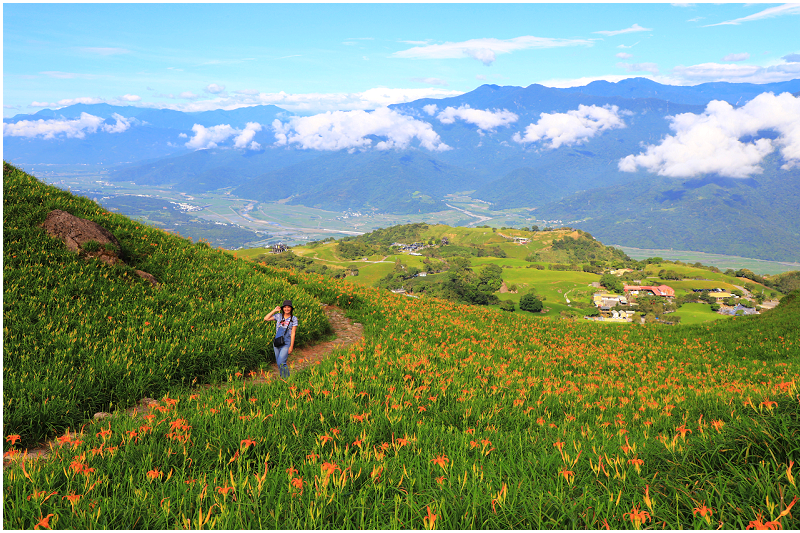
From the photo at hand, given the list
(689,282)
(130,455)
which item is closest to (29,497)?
Answer: (130,455)

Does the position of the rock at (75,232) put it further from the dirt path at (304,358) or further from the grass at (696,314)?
the grass at (696,314)

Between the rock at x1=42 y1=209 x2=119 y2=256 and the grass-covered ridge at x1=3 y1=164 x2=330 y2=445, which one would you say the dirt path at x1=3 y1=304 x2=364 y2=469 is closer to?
A: the grass-covered ridge at x1=3 y1=164 x2=330 y2=445

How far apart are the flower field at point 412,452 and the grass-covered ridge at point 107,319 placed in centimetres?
12

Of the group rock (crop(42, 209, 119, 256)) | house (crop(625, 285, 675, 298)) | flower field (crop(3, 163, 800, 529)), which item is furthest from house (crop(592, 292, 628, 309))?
rock (crop(42, 209, 119, 256))

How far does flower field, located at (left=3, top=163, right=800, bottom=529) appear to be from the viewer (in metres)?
2.89

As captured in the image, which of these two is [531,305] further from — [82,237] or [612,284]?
[82,237]

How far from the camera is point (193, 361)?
6.99 meters

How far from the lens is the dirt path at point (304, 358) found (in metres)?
4.71

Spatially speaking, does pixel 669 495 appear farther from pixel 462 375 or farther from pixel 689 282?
pixel 689 282

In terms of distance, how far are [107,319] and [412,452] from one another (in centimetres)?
666

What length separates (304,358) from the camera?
8.83m

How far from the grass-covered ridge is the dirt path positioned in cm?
23

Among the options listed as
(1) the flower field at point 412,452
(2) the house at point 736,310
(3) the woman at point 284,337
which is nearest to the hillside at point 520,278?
(2) the house at point 736,310

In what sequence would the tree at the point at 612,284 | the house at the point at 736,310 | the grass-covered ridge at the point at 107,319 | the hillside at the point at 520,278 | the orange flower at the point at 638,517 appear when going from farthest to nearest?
the tree at the point at 612,284, the hillside at the point at 520,278, the house at the point at 736,310, the grass-covered ridge at the point at 107,319, the orange flower at the point at 638,517
